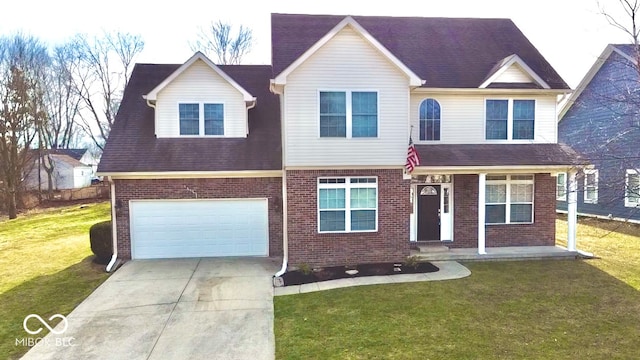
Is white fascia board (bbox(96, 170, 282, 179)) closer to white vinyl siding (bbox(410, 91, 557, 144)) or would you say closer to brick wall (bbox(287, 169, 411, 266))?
brick wall (bbox(287, 169, 411, 266))

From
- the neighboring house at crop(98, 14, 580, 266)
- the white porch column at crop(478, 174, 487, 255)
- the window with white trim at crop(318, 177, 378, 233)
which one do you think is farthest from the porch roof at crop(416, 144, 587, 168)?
the window with white trim at crop(318, 177, 378, 233)

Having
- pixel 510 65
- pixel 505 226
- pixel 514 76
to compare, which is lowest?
pixel 505 226

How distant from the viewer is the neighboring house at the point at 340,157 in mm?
10852

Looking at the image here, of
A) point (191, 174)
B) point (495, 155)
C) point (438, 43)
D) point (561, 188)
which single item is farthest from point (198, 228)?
point (561, 188)

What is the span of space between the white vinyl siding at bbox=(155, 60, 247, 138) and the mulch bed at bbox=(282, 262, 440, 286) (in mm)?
5820

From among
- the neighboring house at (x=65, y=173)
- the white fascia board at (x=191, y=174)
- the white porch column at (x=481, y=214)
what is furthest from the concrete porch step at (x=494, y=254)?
the neighboring house at (x=65, y=173)

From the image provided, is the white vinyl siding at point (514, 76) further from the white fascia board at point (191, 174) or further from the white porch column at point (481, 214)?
the white fascia board at point (191, 174)

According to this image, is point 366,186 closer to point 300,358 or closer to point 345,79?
point 345,79

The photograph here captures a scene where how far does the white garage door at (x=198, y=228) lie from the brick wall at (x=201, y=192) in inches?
6.6

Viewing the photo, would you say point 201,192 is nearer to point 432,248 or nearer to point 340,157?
point 340,157

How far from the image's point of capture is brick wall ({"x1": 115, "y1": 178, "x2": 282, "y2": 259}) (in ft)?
38.4

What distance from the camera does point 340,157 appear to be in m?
10.8

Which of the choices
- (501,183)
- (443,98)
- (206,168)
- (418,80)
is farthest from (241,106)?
(501,183)

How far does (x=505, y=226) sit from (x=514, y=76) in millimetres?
4983
